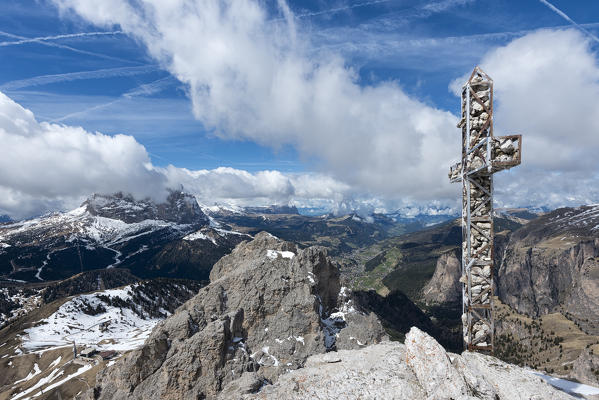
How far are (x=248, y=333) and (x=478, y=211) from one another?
4196 cm

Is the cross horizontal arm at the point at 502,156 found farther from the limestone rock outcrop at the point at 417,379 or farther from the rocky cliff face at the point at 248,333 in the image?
the rocky cliff face at the point at 248,333

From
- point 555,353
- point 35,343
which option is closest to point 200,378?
point 35,343

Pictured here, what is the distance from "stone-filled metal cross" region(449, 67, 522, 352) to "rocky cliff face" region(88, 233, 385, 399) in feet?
45.7

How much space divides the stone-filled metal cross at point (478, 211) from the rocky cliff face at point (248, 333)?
13921 mm

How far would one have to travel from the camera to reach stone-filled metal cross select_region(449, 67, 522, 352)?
1134 centimetres

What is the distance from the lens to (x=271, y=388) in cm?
1245

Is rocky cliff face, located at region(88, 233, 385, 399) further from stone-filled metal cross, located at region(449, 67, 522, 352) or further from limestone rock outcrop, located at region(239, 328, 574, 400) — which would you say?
stone-filled metal cross, located at region(449, 67, 522, 352)

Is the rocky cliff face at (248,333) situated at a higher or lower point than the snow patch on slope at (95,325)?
higher

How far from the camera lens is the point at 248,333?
4472 cm

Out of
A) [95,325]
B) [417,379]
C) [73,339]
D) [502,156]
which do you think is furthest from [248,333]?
[95,325]

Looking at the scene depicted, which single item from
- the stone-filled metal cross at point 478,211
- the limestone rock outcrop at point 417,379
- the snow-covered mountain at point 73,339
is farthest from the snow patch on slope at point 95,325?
the stone-filled metal cross at point 478,211

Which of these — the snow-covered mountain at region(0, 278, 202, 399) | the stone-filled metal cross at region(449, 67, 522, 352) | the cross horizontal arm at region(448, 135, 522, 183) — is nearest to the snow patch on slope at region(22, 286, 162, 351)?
the snow-covered mountain at region(0, 278, 202, 399)

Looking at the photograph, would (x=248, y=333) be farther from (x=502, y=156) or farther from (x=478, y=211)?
(x=502, y=156)

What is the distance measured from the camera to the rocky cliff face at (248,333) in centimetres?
3397
